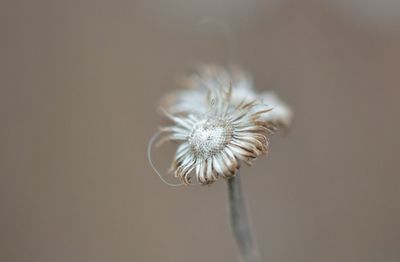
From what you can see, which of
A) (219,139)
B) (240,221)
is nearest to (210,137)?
(219,139)

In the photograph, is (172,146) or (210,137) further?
(172,146)

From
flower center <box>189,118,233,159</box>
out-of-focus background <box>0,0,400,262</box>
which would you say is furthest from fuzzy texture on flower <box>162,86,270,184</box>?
out-of-focus background <box>0,0,400,262</box>

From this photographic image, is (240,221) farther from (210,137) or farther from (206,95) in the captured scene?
(206,95)

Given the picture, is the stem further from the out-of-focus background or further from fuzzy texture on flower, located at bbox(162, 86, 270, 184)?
the out-of-focus background

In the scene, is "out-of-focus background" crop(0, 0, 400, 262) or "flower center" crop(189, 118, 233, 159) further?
"out-of-focus background" crop(0, 0, 400, 262)

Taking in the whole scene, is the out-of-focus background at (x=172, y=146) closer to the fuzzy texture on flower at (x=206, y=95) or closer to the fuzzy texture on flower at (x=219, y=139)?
the fuzzy texture on flower at (x=206, y=95)

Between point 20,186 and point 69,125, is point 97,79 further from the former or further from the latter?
point 20,186

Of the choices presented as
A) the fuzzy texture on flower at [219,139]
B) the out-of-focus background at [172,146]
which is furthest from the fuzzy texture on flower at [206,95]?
the out-of-focus background at [172,146]

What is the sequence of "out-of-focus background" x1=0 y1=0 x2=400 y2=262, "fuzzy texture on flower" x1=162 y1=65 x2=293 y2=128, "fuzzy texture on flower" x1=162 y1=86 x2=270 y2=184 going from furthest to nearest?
"out-of-focus background" x1=0 y1=0 x2=400 y2=262, "fuzzy texture on flower" x1=162 y1=65 x2=293 y2=128, "fuzzy texture on flower" x1=162 y1=86 x2=270 y2=184
